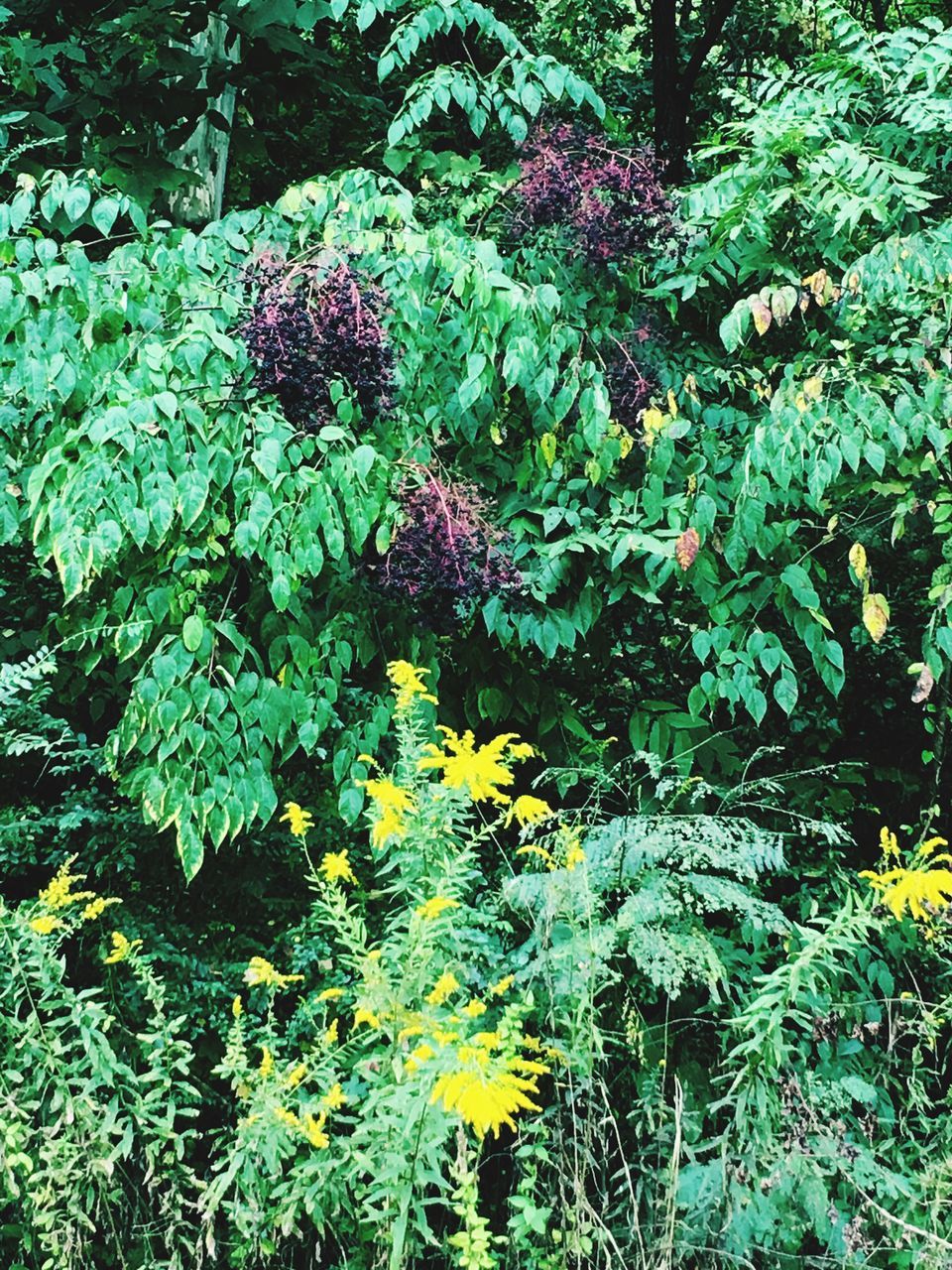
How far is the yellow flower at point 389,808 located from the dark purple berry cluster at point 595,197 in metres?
1.43

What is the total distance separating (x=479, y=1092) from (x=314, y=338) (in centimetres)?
146

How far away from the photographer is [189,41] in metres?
3.41

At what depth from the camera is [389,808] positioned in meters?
2.20

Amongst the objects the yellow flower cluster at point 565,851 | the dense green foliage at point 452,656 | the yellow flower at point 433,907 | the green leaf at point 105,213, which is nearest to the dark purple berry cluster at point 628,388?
the dense green foliage at point 452,656

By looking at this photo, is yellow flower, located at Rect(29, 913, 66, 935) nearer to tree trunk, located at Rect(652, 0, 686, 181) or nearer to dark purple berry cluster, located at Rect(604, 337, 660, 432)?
dark purple berry cluster, located at Rect(604, 337, 660, 432)

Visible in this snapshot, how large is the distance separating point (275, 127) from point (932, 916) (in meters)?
3.74

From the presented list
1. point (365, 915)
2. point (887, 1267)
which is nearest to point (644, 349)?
point (365, 915)

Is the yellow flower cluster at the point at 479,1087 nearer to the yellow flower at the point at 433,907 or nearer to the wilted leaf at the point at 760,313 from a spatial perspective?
the yellow flower at the point at 433,907

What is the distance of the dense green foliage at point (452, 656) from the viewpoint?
7.01 feet

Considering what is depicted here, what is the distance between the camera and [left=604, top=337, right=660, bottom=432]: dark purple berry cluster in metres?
2.79

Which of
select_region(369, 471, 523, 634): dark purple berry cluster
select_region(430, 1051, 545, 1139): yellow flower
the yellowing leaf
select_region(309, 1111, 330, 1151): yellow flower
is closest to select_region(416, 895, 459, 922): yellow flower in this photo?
select_region(430, 1051, 545, 1139): yellow flower

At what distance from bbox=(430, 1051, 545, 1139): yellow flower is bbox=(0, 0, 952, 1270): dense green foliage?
1 centimetres

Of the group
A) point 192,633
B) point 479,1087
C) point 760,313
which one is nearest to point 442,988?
point 479,1087

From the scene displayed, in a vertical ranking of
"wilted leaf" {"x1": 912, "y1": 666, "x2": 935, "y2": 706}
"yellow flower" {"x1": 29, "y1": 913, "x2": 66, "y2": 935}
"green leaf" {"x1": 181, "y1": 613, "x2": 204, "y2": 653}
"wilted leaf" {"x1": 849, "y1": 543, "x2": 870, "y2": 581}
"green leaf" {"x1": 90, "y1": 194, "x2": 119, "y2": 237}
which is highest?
"green leaf" {"x1": 90, "y1": 194, "x2": 119, "y2": 237}
